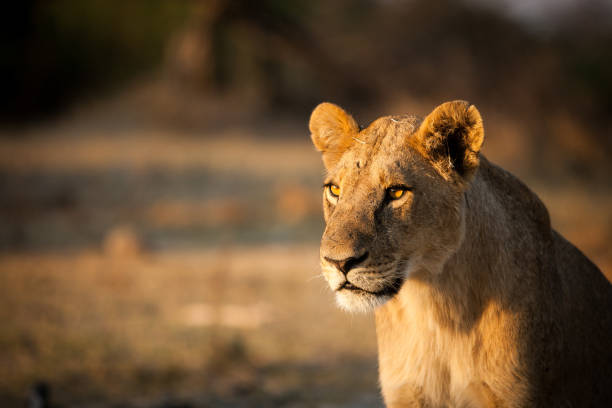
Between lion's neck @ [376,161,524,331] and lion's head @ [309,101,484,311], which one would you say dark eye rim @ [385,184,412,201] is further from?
lion's neck @ [376,161,524,331]

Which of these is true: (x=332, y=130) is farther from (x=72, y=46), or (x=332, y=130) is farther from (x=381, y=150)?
(x=72, y=46)

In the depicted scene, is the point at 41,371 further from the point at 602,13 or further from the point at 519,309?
the point at 602,13

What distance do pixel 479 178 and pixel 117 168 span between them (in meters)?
11.4

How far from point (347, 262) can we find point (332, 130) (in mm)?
799

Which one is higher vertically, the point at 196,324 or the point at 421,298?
the point at 196,324

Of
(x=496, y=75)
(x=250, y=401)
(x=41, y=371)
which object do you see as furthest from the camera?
(x=496, y=75)

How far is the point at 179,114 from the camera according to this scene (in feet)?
59.4

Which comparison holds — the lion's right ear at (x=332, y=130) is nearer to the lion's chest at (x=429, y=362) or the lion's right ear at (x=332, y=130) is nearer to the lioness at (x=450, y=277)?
the lioness at (x=450, y=277)

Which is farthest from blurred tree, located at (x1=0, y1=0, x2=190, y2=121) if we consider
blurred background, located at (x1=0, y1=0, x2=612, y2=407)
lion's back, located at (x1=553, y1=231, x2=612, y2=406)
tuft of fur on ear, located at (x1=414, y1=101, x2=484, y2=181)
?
lion's back, located at (x1=553, y1=231, x2=612, y2=406)

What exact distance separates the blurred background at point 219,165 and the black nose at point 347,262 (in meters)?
2.32

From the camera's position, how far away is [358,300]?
7.40 ft

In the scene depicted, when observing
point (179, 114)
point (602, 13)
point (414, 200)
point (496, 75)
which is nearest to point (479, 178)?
point (414, 200)

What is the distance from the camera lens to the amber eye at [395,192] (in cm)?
236

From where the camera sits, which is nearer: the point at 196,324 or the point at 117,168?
the point at 196,324
